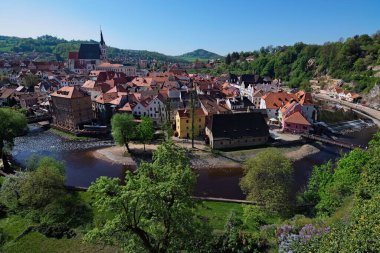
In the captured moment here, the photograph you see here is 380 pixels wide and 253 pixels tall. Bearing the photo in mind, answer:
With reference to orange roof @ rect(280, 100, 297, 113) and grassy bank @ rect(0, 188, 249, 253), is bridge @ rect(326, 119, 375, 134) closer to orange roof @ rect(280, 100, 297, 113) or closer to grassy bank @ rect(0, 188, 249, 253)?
orange roof @ rect(280, 100, 297, 113)

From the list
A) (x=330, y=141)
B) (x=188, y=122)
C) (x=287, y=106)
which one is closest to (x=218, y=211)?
(x=188, y=122)

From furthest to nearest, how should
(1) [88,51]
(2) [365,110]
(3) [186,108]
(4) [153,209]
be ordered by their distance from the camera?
1. (1) [88,51]
2. (2) [365,110]
3. (3) [186,108]
4. (4) [153,209]

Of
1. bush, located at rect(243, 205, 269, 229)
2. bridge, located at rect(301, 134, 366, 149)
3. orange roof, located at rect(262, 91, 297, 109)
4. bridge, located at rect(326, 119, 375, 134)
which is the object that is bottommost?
bush, located at rect(243, 205, 269, 229)

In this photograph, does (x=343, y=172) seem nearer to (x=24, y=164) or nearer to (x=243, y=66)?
(x=24, y=164)

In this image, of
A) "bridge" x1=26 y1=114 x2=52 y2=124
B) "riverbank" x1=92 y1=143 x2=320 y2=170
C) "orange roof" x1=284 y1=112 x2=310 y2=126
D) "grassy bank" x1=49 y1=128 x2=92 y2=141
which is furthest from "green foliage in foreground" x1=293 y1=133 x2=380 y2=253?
"bridge" x1=26 y1=114 x2=52 y2=124

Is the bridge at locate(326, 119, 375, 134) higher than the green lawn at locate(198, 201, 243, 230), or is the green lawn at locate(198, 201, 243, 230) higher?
the bridge at locate(326, 119, 375, 134)

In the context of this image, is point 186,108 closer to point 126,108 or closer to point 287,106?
point 126,108

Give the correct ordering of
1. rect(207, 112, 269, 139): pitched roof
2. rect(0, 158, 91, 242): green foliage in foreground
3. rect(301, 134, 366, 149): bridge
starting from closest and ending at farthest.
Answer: rect(0, 158, 91, 242): green foliage in foreground → rect(301, 134, 366, 149): bridge → rect(207, 112, 269, 139): pitched roof

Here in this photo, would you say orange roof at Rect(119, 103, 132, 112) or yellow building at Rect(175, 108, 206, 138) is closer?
yellow building at Rect(175, 108, 206, 138)

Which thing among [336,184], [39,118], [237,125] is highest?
[237,125]
